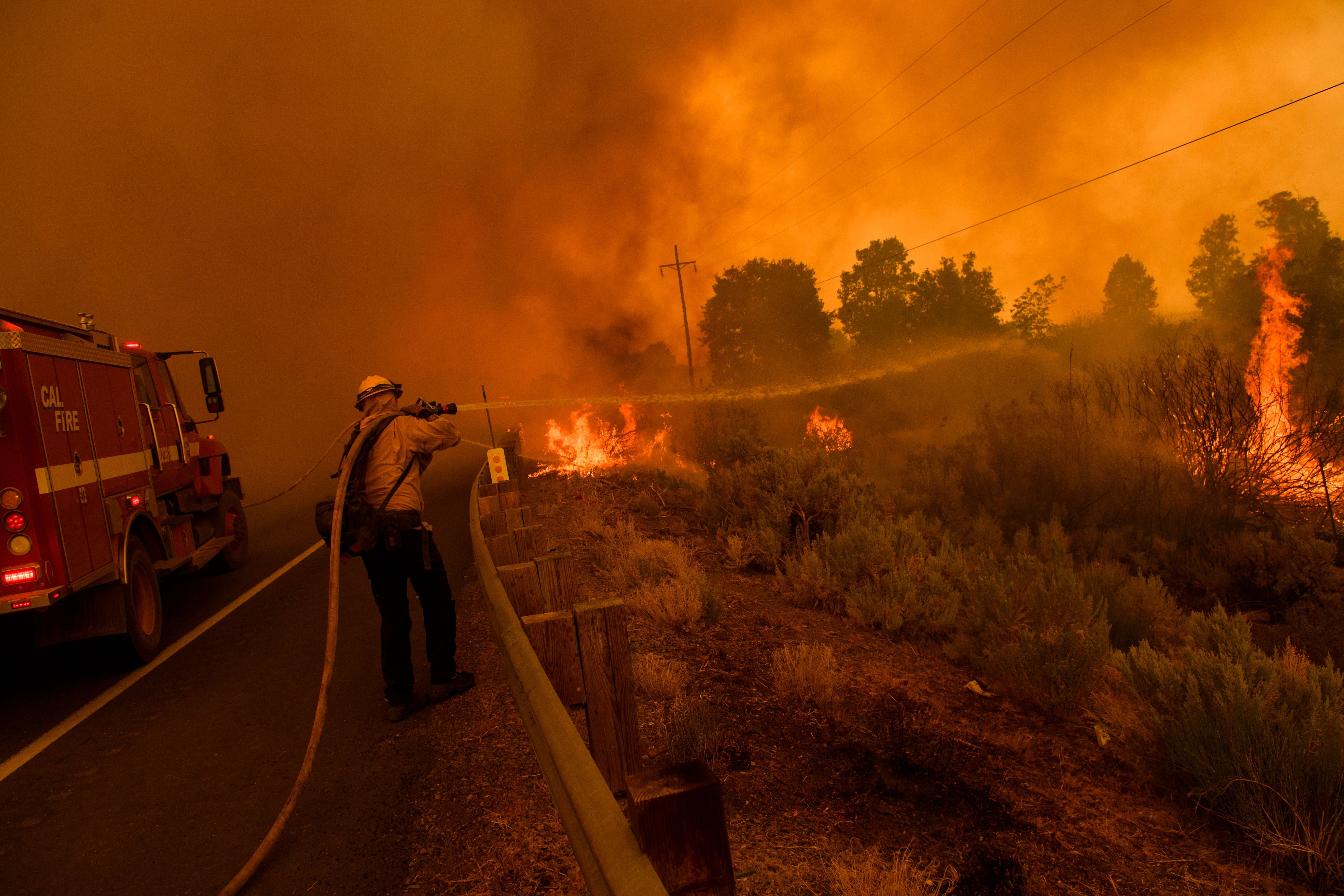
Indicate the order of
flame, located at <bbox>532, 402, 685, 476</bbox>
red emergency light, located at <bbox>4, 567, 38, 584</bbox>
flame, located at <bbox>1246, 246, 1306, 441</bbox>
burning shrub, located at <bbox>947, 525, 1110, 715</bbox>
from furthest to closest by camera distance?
flame, located at <bbox>532, 402, 685, 476</bbox> → flame, located at <bbox>1246, 246, 1306, 441</bbox> → red emergency light, located at <bbox>4, 567, 38, 584</bbox> → burning shrub, located at <bbox>947, 525, 1110, 715</bbox>

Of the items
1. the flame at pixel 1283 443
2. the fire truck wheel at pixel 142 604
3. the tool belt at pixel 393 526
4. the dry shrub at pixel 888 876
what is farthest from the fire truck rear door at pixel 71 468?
the flame at pixel 1283 443

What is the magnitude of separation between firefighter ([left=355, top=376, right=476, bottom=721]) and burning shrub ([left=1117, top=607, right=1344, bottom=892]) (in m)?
3.92

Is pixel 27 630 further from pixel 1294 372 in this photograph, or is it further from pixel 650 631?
pixel 1294 372

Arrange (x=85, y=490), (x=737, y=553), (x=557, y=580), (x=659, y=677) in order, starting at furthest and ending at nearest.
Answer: (x=737, y=553) < (x=85, y=490) < (x=659, y=677) < (x=557, y=580)

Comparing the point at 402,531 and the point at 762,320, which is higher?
the point at 762,320

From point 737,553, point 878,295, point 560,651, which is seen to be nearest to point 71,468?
point 560,651

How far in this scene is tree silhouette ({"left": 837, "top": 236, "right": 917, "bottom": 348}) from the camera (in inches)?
1955

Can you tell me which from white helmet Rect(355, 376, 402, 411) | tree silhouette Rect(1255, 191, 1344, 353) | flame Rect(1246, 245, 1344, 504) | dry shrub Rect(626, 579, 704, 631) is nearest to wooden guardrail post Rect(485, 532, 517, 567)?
white helmet Rect(355, 376, 402, 411)

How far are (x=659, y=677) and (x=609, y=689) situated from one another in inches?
67.2

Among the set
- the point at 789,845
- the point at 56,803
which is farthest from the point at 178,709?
the point at 789,845

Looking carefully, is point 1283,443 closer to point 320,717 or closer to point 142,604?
point 320,717

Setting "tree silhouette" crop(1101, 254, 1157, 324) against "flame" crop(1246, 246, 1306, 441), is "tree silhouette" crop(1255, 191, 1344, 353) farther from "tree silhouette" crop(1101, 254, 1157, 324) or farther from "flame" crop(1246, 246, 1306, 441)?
"tree silhouette" crop(1101, 254, 1157, 324)

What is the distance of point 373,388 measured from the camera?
15.1 ft

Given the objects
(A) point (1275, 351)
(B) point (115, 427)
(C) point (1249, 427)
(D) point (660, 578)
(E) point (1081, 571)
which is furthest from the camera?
(A) point (1275, 351)
